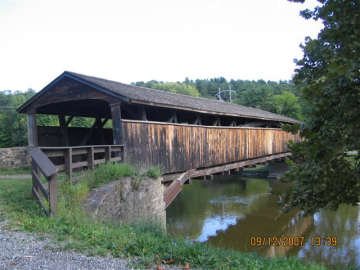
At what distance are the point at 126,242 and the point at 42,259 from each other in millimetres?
882

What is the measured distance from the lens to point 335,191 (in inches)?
86.5

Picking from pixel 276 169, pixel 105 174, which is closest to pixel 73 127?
pixel 105 174

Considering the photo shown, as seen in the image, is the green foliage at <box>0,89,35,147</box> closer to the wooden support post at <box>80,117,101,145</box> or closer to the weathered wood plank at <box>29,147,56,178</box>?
the wooden support post at <box>80,117,101,145</box>

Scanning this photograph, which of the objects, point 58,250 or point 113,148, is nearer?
point 58,250

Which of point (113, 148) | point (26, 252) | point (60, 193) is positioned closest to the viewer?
point (26, 252)

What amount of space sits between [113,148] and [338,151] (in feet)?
20.2

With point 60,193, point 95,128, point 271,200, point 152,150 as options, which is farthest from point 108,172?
point 271,200

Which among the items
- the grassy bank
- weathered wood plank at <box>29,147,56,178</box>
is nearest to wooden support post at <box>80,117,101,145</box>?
the grassy bank

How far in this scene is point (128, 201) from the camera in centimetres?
618

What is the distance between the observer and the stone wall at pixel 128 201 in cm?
505

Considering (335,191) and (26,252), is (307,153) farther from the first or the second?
(26,252)

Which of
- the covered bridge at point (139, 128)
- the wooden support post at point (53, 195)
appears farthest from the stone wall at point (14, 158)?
the wooden support post at point (53, 195)

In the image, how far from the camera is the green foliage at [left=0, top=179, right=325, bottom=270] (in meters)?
3.12
